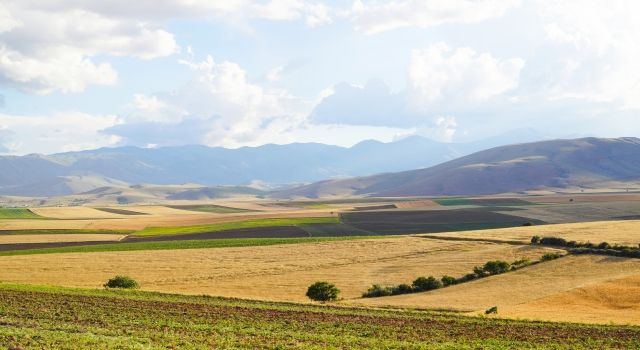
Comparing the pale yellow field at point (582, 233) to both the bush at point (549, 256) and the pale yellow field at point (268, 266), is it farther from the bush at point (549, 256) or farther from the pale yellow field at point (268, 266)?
the bush at point (549, 256)

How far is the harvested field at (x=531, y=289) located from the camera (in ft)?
158

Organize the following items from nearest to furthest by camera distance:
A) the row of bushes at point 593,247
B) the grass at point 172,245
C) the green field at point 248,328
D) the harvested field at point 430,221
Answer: the green field at point 248,328 < the row of bushes at point 593,247 < the grass at point 172,245 < the harvested field at point 430,221

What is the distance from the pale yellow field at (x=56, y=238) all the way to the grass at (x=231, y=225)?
758 centimetres

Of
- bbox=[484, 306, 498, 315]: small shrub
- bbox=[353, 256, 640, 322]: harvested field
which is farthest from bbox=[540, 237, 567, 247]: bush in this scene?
bbox=[484, 306, 498, 315]: small shrub

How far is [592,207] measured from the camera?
532ft

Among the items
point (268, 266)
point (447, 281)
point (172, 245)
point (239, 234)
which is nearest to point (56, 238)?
point (172, 245)

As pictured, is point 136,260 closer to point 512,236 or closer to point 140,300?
point 140,300

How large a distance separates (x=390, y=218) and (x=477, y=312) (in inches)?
4198

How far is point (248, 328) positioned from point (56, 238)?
3455 inches

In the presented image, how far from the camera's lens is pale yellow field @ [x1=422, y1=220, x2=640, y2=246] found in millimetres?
86938

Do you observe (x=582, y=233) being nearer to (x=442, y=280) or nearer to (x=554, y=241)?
(x=554, y=241)

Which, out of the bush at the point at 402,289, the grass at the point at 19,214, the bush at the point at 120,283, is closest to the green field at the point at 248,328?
the bush at the point at 120,283

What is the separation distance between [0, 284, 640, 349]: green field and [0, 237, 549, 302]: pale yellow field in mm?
11456

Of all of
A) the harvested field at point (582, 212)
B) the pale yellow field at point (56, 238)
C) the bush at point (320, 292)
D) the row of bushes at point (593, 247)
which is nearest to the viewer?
the bush at point (320, 292)
